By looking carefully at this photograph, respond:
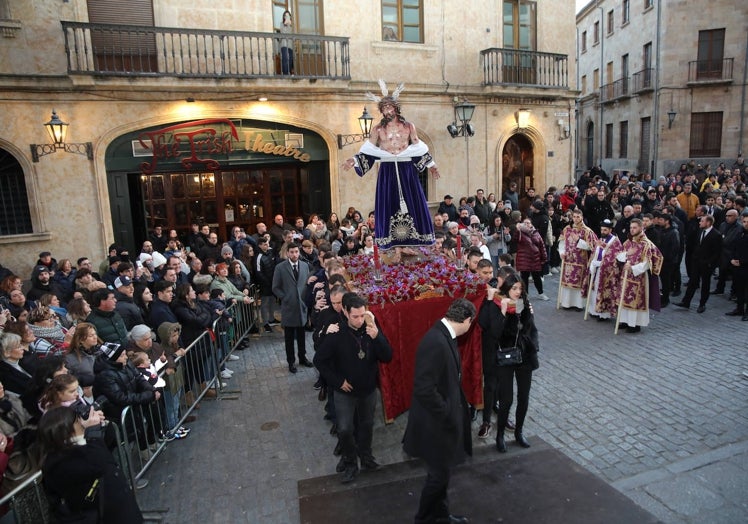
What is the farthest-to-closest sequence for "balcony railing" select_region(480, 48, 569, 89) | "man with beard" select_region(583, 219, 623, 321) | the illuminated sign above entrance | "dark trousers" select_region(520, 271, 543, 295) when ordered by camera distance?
"balcony railing" select_region(480, 48, 569, 89)
the illuminated sign above entrance
"dark trousers" select_region(520, 271, 543, 295)
"man with beard" select_region(583, 219, 623, 321)

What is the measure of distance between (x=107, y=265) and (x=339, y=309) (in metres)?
6.97

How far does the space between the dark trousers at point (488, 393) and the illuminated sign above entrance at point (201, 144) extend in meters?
10.5

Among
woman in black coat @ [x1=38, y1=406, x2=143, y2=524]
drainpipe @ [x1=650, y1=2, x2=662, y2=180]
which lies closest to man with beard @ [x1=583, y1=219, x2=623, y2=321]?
woman in black coat @ [x1=38, y1=406, x2=143, y2=524]

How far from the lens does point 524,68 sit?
1770 cm

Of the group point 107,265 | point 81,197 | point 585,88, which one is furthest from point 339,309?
point 585,88

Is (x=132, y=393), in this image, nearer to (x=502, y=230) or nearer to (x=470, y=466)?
(x=470, y=466)

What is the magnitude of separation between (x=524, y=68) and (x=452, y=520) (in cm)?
1621

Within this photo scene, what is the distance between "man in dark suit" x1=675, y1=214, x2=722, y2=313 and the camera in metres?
10.5

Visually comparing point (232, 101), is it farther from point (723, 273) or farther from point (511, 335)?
point (723, 273)

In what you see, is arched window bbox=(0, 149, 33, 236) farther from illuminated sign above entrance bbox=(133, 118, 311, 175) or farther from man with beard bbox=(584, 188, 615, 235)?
man with beard bbox=(584, 188, 615, 235)

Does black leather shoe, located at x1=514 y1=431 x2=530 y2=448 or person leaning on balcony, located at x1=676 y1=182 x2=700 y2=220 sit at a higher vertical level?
person leaning on balcony, located at x1=676 y1=182 x2=700 y2=220

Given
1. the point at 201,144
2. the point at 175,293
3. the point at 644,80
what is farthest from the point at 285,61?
the point at 644,80

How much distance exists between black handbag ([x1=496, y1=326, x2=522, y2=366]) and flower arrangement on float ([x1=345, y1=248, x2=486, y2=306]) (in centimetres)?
120

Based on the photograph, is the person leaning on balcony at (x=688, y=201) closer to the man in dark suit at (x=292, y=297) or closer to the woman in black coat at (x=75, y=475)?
the man in dark suit at (x=292, y=297)
